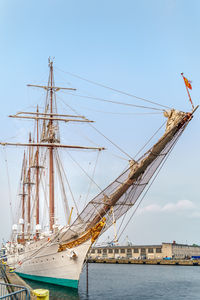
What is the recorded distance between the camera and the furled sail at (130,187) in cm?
1603

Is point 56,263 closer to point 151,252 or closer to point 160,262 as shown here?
point 160,262

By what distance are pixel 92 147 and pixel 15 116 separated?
8980 mm

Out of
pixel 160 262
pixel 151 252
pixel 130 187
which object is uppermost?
pixel 130 187

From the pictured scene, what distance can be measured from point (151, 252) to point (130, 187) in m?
94.4

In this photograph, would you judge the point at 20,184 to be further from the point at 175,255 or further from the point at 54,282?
the point at 175,255

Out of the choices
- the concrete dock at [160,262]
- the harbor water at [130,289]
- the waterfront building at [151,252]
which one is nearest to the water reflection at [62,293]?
the harbor water at [130,289]

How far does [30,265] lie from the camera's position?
95.5 ft

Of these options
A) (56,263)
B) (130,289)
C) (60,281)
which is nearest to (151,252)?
(130,289)

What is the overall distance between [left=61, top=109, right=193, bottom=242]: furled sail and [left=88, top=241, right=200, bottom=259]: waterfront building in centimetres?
8728

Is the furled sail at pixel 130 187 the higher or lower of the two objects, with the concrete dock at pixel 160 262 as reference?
higher

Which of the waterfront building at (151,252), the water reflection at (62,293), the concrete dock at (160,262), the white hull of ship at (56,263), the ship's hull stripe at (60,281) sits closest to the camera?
the water reflection at (62,293)

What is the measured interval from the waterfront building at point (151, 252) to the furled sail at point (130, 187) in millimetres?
87276

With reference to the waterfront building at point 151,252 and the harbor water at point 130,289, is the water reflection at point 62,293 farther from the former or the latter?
the waterfront building at point 151,252

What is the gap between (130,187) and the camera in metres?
19.2
